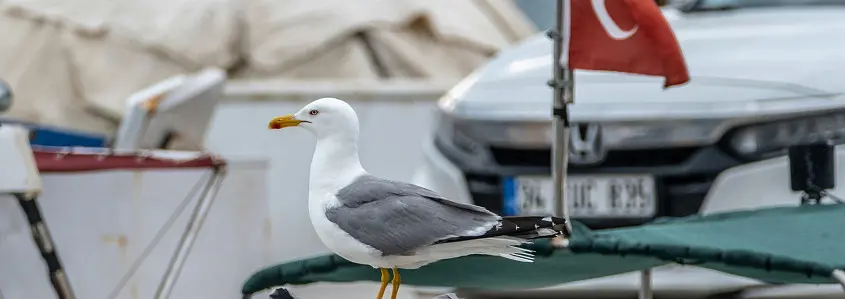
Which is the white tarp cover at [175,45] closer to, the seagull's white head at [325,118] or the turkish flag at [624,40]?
the turkish flag at [624,40]

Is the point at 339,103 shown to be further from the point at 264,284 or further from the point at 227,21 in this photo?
the point at 227,21

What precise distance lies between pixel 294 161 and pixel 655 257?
18.2 feet

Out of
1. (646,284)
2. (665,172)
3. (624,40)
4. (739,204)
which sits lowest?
(646,284)

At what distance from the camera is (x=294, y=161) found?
8.68 meters

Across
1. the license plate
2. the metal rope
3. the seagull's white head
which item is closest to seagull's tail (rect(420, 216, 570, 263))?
the seagull's white head

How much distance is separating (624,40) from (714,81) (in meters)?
1.57

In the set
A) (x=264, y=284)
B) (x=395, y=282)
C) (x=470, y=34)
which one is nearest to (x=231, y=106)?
(x=470, y=34)

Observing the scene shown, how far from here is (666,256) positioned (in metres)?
3.23

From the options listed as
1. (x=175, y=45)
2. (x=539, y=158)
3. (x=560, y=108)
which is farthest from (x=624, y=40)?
(x=175, y=45)

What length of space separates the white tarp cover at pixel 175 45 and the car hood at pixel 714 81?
509 centimetres

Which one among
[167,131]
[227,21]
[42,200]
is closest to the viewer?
[42,200]

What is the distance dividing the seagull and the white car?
5.83 ft

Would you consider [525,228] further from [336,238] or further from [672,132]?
[672,132]

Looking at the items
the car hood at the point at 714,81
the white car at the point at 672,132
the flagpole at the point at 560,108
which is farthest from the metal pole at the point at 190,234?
the flagpole at the point at 560,108
